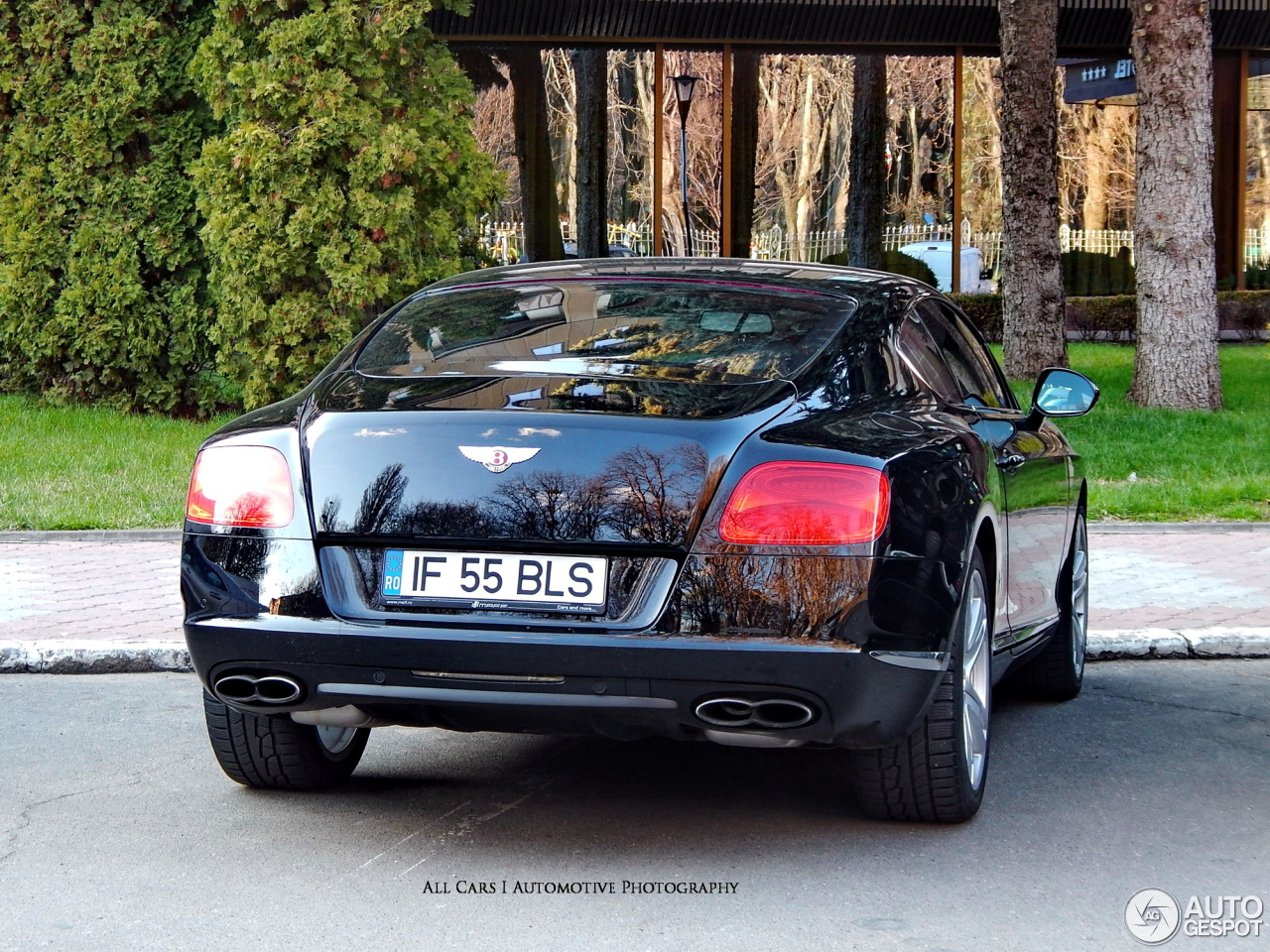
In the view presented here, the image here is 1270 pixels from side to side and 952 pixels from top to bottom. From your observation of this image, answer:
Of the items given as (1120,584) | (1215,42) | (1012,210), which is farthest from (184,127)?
(1215,42)

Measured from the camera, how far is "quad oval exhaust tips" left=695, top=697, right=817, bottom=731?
12.9 ft

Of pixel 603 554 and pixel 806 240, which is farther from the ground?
pixel 806 240

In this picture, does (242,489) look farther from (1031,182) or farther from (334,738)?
(1031,182)

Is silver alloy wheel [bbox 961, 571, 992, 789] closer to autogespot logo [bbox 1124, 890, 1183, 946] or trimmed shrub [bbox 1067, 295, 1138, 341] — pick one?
autogespot logo [bbox 1124, 890, 1183, 946]

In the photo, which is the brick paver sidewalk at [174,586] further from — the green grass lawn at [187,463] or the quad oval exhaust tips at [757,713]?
the quad oval exhaust tips at [757,713]

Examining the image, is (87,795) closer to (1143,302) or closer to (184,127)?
(184,127)

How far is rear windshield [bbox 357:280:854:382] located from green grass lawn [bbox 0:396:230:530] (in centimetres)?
519

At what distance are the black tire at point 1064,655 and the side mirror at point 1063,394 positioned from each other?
0.70 m

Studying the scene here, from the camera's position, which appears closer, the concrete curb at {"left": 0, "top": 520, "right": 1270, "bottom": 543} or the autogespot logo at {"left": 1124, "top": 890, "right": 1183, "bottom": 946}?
the autogespot logo at {"left": 1124, "top": 890, "right": 1183, "bottom": 946}

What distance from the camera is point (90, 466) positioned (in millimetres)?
11570

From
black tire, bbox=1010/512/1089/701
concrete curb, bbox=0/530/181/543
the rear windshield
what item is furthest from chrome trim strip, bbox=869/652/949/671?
concrete curb, bbox=0/530/181/543

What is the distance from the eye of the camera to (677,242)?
22.9 metres

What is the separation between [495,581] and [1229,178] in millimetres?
24120

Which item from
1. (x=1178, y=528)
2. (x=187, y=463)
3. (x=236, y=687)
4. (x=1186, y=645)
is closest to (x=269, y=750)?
(x=236, y=687)
